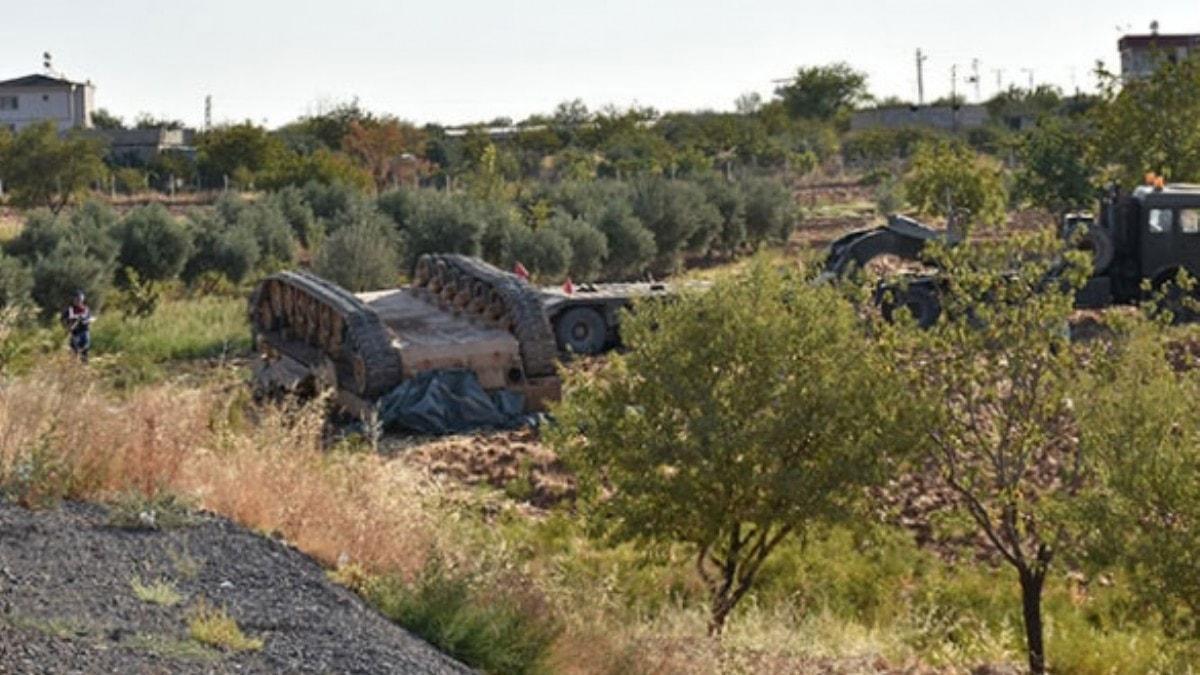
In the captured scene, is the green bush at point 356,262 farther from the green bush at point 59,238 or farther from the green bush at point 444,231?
the green bush at point 444,231

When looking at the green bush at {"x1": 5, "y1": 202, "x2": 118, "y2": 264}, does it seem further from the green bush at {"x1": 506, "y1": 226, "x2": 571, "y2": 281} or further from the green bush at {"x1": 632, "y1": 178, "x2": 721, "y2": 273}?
the green bush at {"x1": 632, "y1": 178, "x2": 721, "y2": 273}

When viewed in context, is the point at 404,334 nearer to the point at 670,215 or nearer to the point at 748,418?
the point at 748,418

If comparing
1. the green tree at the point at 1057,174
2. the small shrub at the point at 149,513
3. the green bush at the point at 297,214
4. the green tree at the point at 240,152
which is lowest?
the small shrub at the point at 149,513

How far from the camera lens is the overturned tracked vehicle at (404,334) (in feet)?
62.1

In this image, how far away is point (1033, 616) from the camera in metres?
11.0

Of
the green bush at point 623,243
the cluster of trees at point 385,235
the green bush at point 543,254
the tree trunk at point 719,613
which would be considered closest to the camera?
the tree trunk at point 719,613

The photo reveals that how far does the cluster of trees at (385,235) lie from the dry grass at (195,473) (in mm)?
15517

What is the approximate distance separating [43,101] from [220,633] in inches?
3604

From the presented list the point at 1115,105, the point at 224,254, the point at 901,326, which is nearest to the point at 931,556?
the point at 901,326

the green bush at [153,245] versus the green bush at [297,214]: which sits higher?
the green bush at [297,214]

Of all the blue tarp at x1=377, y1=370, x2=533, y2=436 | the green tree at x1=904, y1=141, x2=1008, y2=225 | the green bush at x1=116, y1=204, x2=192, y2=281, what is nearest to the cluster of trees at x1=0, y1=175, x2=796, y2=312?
the green bush at x1=116, y1=204, x2=192, y2=281

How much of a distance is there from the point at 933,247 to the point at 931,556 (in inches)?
136

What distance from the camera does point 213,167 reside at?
6600cm

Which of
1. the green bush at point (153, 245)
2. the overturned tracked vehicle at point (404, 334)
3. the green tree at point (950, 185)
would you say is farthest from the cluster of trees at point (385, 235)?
the overturned tracked vehicle at point (404, 334)
